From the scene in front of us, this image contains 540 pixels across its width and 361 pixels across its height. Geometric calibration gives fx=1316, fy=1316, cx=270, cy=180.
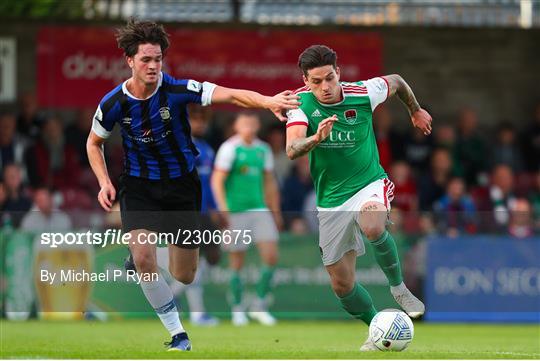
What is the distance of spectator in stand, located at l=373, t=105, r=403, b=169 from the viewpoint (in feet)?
65.7

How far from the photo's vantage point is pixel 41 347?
37.3 ft

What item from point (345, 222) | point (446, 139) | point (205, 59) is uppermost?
point (205, 59)

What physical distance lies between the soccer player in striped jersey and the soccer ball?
1530mm

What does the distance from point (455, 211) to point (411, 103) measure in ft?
24.8

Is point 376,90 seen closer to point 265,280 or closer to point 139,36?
point 139,36

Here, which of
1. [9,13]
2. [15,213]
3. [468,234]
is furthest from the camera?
[9,13]

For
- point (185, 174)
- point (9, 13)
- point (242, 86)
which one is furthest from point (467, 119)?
point (185, 174)

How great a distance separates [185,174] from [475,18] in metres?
11.3

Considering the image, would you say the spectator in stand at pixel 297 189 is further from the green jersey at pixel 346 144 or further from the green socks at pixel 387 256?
the green socks at pixel 387 256

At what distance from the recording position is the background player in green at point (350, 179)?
10.6 meters

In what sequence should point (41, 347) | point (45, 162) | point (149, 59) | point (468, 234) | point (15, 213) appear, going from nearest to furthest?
point (149, 59) < point (41, 347) < point (15, 213) < point (468, 234) < point (45, 162)

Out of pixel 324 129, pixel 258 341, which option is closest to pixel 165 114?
pixel 324 129

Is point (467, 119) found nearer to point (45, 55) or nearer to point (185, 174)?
point (45, 55)

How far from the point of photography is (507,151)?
839 inches
